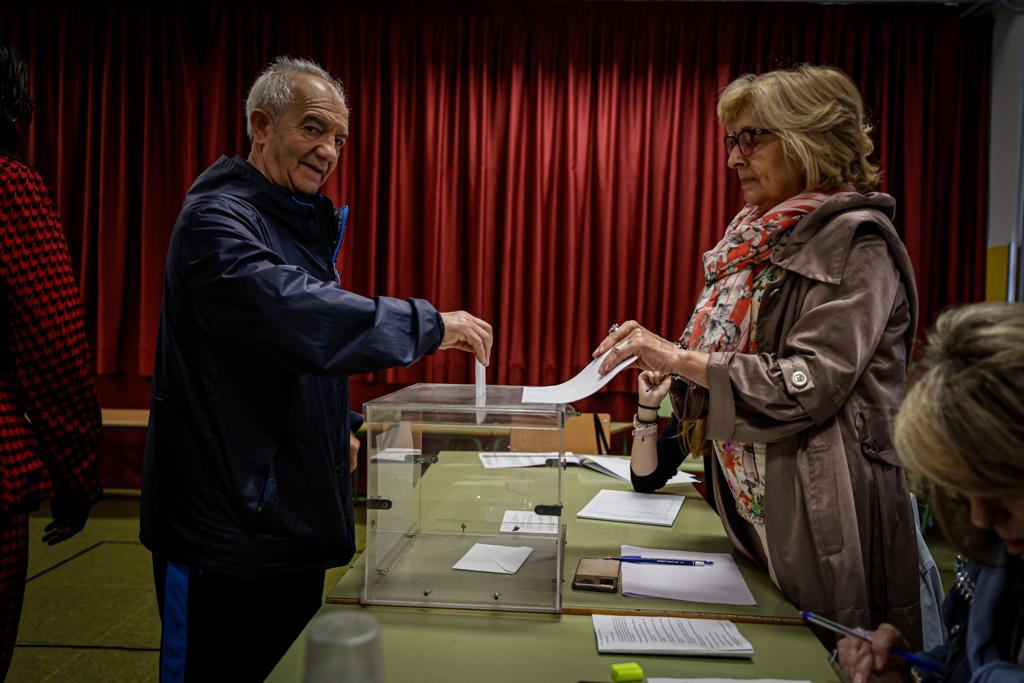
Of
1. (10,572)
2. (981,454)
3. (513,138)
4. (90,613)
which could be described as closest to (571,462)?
(10,572)

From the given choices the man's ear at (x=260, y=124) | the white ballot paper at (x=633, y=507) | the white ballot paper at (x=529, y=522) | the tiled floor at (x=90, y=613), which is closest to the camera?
the white ballot paper at (x=529, y=522)

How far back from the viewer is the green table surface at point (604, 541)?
1.28 metres

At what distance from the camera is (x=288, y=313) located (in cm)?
127

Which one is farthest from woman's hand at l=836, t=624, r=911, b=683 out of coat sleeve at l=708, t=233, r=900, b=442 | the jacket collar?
the jacket collar

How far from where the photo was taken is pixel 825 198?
1.43 metres

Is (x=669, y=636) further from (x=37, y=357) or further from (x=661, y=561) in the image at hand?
(x=37, y=357)

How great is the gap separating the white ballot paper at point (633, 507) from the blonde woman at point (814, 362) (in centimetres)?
32

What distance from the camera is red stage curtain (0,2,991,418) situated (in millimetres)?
4500

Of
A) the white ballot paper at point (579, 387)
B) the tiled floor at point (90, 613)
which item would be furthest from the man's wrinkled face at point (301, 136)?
the tiled floor at point (90, 613)

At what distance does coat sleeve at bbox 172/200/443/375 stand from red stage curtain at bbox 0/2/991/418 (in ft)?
10.8

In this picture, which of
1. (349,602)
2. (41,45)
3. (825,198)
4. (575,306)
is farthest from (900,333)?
(41,45)

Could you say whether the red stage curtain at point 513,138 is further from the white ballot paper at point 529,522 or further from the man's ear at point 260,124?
the white ballot paper at point 529,522

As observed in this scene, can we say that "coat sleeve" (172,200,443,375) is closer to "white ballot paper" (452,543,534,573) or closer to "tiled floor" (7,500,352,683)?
"white ballot paper" (452,543,534,573)

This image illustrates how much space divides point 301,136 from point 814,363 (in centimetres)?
111
